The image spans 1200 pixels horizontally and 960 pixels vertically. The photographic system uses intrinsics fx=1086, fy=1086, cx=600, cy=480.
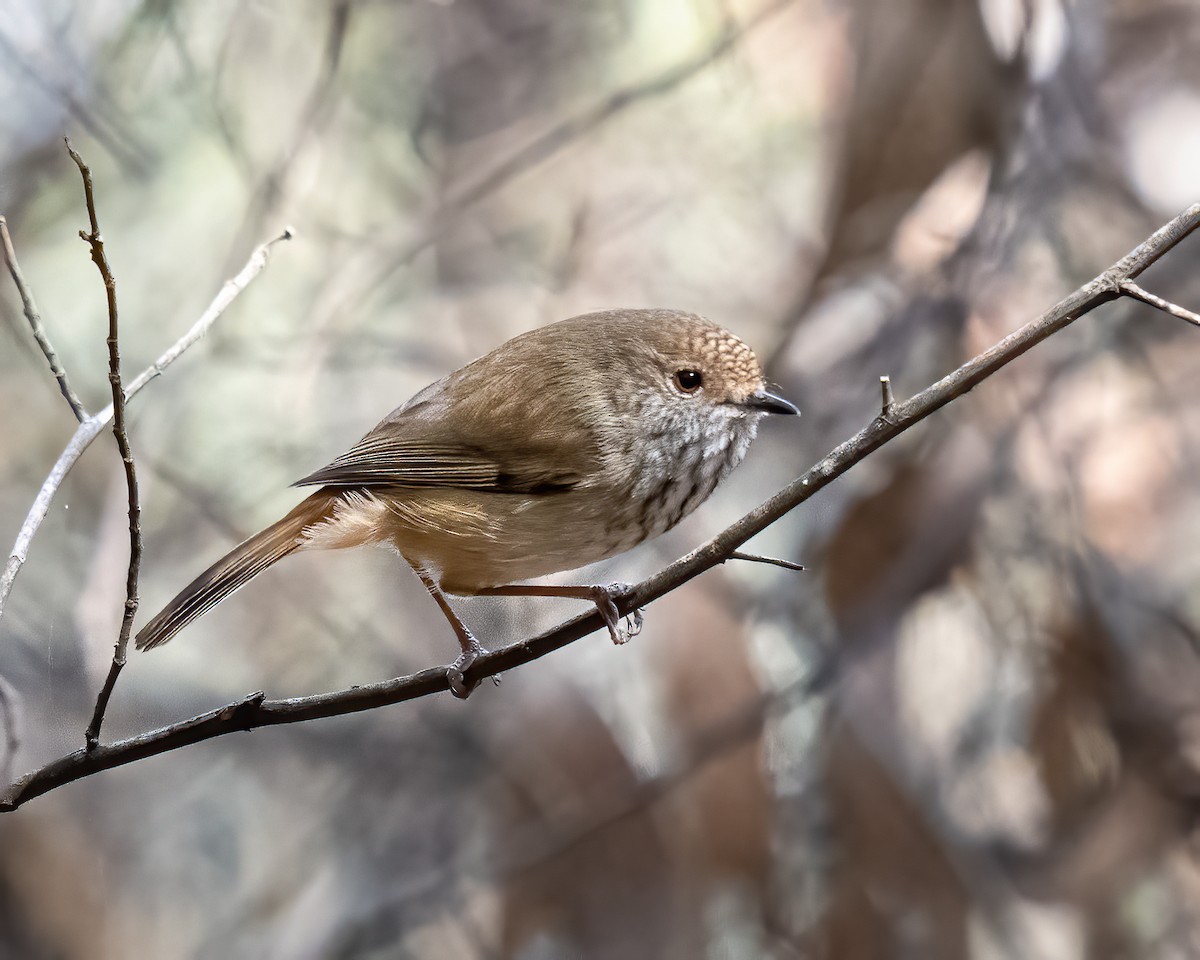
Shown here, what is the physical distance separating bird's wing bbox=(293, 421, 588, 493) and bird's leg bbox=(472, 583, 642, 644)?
128 millimetres

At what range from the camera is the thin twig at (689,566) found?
0.92 m

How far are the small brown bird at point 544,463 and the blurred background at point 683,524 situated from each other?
384 mm

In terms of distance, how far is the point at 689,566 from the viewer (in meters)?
0.99

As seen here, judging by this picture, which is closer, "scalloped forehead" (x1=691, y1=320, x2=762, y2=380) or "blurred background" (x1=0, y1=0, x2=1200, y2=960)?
"scalloped forehead" (x1=691, y1=320, x2=762, y2=380)

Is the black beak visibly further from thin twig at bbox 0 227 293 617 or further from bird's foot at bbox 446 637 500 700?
thin twig at bbox 0 227 293 617

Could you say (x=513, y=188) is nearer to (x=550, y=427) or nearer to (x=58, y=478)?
(x=550, y=427)

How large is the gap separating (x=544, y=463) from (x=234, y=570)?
363mm

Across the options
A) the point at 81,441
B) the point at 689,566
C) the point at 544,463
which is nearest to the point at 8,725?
the point at 81,441

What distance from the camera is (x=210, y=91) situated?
1.82 metres

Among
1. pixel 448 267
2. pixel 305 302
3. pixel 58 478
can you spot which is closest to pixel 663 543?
pixel 448 267

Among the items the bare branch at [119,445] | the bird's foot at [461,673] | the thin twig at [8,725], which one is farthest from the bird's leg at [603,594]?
the thin twig at [8,725]

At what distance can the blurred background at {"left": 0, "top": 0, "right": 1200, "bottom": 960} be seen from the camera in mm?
1631

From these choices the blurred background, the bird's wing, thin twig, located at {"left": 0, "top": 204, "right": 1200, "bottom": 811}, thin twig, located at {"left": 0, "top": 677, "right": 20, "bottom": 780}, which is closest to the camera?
thin twig, located at {"left": 0, "top": 204, "right": 1200, "bottom": 811}

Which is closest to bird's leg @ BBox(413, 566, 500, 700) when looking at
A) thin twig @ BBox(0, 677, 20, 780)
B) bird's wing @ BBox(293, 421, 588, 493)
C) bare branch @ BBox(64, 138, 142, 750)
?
bird's wing @ BBox(293, 421, 588, 493)
